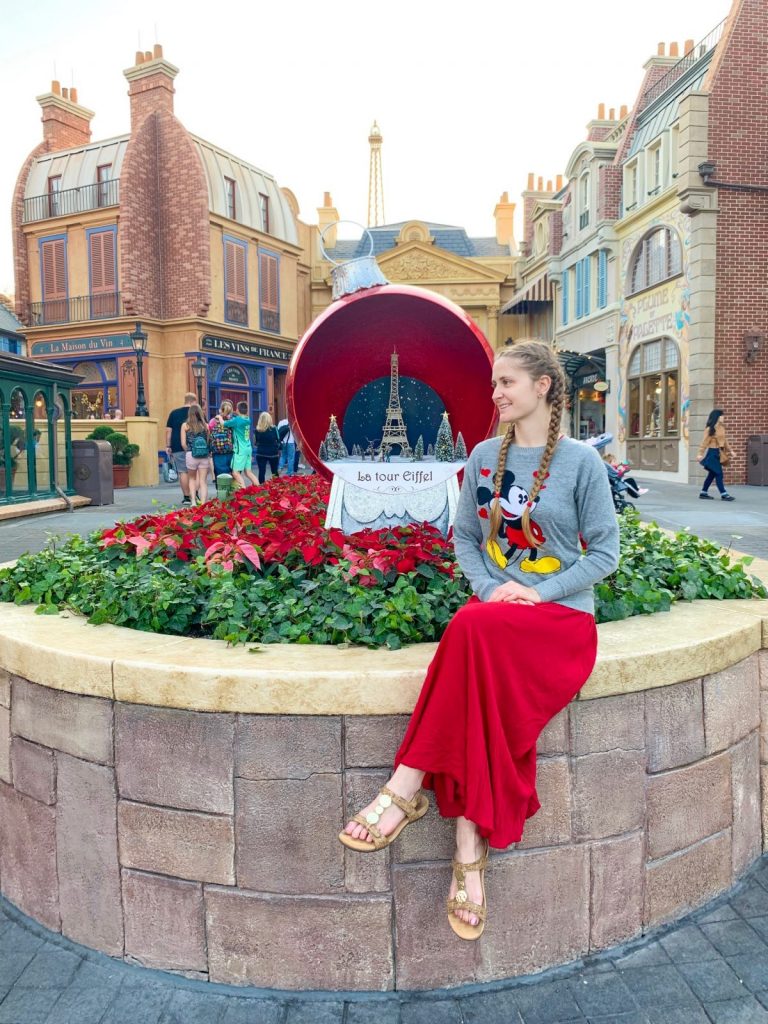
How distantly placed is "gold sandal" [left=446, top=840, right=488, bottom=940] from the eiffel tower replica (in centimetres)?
375

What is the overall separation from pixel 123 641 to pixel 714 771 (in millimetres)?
A: 2140

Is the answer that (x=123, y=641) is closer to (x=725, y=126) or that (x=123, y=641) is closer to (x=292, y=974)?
(x=292, y=974)

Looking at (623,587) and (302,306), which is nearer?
(623,587)

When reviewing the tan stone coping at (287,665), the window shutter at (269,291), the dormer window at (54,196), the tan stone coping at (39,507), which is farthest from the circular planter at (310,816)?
the dormer window at (54,196)

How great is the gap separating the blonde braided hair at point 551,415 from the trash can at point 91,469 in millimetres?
13584

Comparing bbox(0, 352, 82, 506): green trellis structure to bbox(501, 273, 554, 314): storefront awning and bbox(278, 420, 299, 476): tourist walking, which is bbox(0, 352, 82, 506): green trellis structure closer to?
bbox(278, 420, 299, 476): tourist walking

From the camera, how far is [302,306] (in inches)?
1428

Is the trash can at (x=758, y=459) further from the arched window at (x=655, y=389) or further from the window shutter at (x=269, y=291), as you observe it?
the window shutter at (x=269, y=291)

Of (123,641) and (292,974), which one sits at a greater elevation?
(123,641)

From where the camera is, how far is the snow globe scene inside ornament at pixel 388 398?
5.30 meters

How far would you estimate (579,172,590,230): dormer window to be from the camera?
25.9 metres

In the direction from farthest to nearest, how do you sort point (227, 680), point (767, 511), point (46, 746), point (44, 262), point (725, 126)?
point (44, 262)
point (725, 126)
point (767, 511)
point (46, 746)
point (227, 680)

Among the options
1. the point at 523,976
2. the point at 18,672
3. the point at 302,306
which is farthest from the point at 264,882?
the point at 302,306

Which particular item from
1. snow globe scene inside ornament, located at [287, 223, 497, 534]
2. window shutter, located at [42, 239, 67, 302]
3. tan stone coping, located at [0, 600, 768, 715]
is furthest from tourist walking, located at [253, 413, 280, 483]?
window shutter, located at [42, 239, 67, 302]
